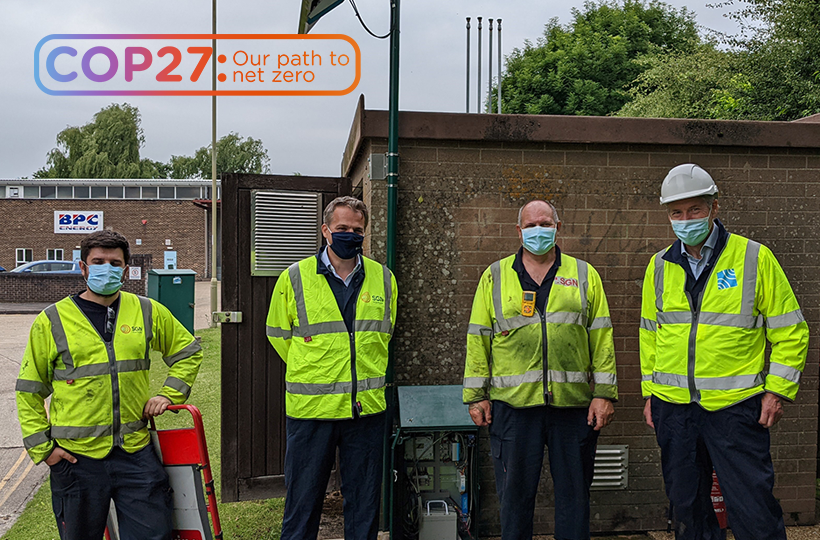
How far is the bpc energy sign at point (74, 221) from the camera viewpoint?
40594 millimetres

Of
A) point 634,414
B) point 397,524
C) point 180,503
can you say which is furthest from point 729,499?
point 180,503

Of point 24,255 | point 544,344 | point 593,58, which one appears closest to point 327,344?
point 544,344

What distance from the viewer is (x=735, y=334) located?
3.19 metres

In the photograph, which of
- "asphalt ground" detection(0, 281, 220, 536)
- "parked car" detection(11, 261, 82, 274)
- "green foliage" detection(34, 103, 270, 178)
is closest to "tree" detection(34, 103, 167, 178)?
"green foliage" detection(34, 103, 270, 178)

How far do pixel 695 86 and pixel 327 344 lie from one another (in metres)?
20.8

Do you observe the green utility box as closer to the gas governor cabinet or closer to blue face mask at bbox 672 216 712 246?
the gas governor cabinet

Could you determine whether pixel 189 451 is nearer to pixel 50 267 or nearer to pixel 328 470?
pixel 328 470

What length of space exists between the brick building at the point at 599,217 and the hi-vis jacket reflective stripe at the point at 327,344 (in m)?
0.92

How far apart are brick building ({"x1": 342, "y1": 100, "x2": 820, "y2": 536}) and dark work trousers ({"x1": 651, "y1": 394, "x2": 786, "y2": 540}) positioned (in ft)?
4.21

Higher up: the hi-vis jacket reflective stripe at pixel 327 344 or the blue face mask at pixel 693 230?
the blue face mask at pixel 693 230

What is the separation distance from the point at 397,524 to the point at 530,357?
150 cm

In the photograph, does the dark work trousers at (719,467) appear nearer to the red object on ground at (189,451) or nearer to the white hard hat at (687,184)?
the white hard hat at (687,184)

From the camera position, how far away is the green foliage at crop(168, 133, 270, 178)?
6856cm

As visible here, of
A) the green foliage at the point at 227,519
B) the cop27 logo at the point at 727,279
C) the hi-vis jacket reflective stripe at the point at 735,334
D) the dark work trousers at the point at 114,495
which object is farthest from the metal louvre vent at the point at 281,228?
the cop27 logo at the point at 727,279
